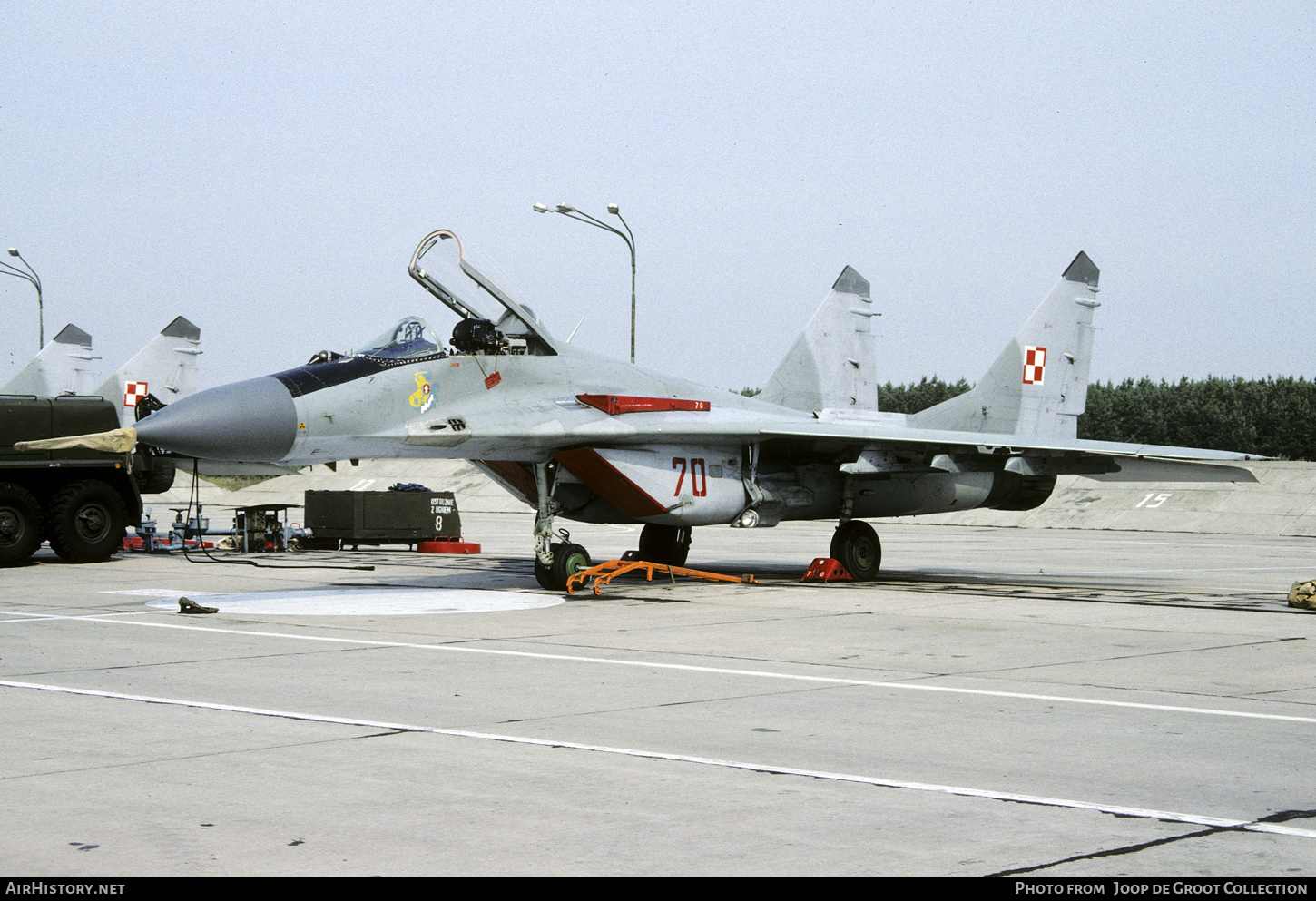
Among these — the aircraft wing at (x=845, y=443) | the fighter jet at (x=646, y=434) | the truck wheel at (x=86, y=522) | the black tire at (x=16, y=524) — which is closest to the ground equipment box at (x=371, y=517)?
the truck wheel at (x=86, y=522)

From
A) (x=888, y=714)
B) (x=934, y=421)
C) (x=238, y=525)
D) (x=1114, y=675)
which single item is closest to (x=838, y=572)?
(x=934, y=421)

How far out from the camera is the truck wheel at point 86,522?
1981cm

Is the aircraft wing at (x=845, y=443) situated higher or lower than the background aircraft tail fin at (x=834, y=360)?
lower

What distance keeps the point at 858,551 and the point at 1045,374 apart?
4420mm

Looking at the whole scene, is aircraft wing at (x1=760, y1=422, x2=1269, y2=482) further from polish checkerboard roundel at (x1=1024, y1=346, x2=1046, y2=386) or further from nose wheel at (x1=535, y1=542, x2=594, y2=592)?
nose wheel at (x1=535, y1=542, x2=594, y2=592)

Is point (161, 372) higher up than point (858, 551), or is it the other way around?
point (161, 372)

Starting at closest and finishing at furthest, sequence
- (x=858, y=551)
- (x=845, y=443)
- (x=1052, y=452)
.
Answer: (x=1052, y=452) < (x=845, y=443) < (x=858, y=551)

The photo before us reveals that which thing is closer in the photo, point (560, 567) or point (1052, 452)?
point (560, 567)

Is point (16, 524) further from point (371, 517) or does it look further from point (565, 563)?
point (565, 563)

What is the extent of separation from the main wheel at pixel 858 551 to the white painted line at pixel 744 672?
8.57 metres

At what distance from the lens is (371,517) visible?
23.7 meters

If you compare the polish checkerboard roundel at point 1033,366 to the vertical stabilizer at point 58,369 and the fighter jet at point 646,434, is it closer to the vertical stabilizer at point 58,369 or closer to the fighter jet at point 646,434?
the fighter jet at point 646,434

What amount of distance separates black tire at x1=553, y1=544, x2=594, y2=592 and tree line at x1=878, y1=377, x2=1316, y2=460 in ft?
158

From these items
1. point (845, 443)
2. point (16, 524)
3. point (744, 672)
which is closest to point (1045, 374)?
point (845, 443)
